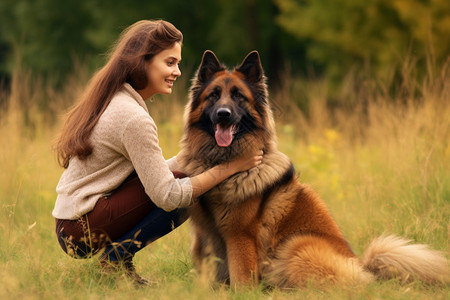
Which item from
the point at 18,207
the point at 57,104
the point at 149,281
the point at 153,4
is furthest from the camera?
the point at 153,4

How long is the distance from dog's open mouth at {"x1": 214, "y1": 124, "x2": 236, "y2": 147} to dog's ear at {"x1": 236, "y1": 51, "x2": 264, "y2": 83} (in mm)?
401

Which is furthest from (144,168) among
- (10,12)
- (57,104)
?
(10,12)

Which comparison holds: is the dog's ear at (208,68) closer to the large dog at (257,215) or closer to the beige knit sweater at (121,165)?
the large dog at (257,215)

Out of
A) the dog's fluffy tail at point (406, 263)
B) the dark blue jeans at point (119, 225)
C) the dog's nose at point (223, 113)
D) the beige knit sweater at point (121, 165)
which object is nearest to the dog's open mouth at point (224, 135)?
the dog's nose at point (223, 113)

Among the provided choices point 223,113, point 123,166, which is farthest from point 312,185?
point 123,166

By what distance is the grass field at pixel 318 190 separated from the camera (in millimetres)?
3105

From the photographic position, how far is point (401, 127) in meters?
5.59

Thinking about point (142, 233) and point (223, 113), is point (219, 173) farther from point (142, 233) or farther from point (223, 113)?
point (142, 233)

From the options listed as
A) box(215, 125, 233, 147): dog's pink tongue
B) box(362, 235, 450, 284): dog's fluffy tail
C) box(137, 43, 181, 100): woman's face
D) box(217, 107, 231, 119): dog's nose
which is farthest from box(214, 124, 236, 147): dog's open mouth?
box(362, 235, 450, 284): dog's fluffy tail

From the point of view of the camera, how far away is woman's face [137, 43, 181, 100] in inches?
135

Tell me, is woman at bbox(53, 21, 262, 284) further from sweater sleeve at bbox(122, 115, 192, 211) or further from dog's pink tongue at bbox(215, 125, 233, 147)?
dog's pink tongue at bbox(215, 125, 233, 147)

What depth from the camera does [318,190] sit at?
503 centimetres

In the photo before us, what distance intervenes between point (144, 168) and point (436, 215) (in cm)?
275

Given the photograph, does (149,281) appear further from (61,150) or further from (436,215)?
(436,215)
